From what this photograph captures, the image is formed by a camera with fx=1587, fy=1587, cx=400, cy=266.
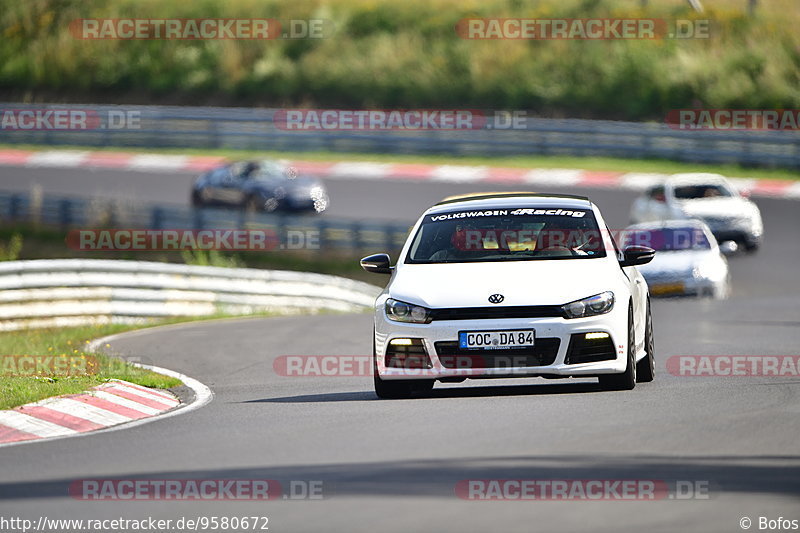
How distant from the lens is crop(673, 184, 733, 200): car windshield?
30734 mm

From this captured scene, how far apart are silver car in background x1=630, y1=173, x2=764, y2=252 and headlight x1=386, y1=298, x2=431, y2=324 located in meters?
19.5

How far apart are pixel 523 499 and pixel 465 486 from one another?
0.41 metres

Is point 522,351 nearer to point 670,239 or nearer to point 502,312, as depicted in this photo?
point 502,312

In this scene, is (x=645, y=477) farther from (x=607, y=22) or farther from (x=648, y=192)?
(x=607, y=22)

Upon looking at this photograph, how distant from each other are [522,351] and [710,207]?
65.6 feet

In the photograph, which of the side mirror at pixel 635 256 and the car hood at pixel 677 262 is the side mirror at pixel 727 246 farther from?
the side mirror at pixel 635 256

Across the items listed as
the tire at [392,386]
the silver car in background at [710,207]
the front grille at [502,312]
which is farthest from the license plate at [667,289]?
the front grille at [502,312]

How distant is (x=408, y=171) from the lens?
133 ft

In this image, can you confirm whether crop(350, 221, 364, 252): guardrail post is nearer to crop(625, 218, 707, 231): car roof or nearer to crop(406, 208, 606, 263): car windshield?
crop(625, 218, 707, 231): car roof

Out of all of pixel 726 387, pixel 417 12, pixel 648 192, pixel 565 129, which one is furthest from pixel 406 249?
pixel 417 12

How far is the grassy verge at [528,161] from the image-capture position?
4006cm

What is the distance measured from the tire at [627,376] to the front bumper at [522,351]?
17cm

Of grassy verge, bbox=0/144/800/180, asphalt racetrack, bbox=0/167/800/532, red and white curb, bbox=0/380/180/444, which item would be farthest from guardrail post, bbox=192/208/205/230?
red and white curb, bbox=0/380/180/444

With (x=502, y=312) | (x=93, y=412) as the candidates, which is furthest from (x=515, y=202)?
(x=93, y=412)
